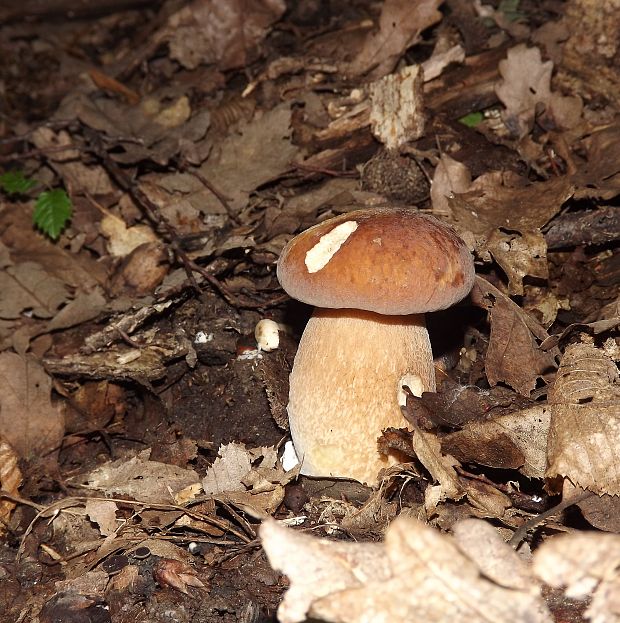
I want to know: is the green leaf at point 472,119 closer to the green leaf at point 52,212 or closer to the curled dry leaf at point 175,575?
the green leaf at point 52,212

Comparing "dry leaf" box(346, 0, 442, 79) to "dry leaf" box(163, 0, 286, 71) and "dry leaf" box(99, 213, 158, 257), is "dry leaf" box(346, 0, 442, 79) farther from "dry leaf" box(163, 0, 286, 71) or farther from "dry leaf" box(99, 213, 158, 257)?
"dry leaf" box(99, 213, 158, 257)

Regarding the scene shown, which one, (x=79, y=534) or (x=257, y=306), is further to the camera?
(x=257, y=306)

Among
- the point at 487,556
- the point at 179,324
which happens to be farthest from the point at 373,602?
the point at 179,324

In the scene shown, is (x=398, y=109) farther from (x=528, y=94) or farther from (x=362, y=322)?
(x=362, y=322)

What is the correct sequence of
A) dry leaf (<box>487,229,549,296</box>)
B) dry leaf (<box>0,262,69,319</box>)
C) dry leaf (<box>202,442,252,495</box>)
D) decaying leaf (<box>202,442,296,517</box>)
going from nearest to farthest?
decaying leaf (<box>202,442,296,517</box>) < dry leaf (<box>202,442,252,495</box>) < dry leaf (<box>487,229,549,296</box>) < dry leaf (<box>0,262,69,319</box>)

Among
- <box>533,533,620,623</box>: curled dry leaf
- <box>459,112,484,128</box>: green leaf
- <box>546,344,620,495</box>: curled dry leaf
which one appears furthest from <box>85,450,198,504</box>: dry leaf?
<box>459,112,484,128</box>: green leaf

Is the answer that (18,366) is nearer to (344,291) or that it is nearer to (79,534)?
(79,534)
